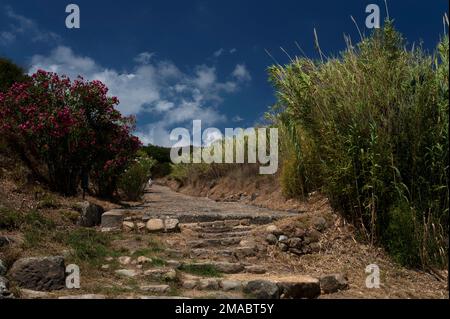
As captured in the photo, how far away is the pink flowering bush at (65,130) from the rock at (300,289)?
583 centimetres

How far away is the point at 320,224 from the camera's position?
7008 millimetres

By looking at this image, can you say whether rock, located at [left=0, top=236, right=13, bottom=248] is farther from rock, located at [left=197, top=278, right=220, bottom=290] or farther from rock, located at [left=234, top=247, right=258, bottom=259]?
rock, located at [left=234, top=247, right=258, bottom=259]

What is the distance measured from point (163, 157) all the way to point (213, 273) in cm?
3158

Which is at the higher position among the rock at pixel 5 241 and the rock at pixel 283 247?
the rock at pixel 5 241

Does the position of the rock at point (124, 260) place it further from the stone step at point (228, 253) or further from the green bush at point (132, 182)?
the green bush at point (132, 182)

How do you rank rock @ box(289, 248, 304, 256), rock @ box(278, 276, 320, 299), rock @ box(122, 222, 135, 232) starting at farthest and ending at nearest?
rock @ box(122, 222, 135, 232)
rock @ box(289, 248, 304, 256)
rock @ box(278, 276, 320, 299)

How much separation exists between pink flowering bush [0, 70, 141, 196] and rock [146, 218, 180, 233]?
2857 millimetres

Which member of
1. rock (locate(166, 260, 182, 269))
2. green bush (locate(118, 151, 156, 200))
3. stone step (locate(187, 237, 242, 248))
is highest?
green bush (locate(118, 151, 156, 200))

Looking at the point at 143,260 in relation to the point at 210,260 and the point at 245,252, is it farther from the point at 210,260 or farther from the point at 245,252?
the point at 245,252

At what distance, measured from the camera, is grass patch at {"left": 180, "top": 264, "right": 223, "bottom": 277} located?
573cm

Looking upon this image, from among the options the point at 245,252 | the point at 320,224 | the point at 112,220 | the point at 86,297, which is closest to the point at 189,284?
the point at 86,297

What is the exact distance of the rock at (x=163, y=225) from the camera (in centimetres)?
750

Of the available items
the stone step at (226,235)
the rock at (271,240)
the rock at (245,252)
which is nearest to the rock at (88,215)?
the stone step at (226,235)

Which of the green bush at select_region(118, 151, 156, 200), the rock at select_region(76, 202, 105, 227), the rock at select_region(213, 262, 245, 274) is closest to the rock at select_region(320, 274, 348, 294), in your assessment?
the rock at select_region(213, 262, 245, 274)
